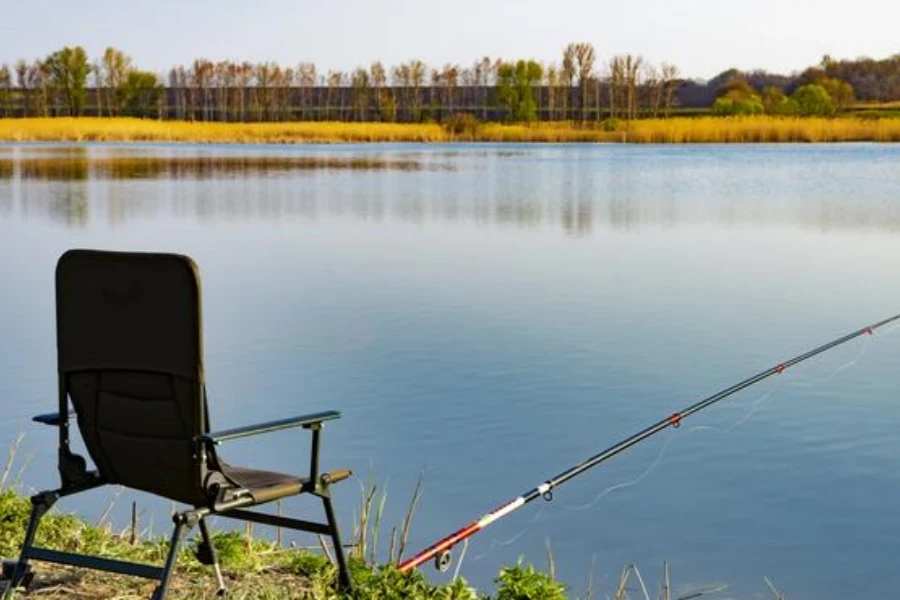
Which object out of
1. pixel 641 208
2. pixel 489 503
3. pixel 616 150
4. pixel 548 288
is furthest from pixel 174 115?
pixel 489 503

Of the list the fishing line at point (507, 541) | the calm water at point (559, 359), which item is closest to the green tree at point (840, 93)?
the calm water at point (559, 359)

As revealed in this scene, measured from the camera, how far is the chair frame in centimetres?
349

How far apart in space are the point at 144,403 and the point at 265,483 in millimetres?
404

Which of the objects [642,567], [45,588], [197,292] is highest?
[197,292]

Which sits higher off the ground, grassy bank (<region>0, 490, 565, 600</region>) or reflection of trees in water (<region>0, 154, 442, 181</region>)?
reflection of trees in water (<region>0, 154, 442, 181</region>)

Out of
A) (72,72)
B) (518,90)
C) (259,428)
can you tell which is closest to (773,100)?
(518,90)

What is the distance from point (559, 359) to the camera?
31.3 feet

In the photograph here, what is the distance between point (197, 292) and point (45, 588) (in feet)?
3.57

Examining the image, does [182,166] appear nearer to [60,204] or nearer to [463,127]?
[60,204]

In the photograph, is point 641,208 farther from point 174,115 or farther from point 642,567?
point 174,115

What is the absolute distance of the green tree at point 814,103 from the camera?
7281 centimetres

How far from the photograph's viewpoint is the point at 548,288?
13.6 m

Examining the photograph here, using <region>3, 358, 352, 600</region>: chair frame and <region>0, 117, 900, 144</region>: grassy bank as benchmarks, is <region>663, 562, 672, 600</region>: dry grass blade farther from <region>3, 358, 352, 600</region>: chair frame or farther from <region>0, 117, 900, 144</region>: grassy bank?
<region>0, 117, 900, 144</region>: grassy bank

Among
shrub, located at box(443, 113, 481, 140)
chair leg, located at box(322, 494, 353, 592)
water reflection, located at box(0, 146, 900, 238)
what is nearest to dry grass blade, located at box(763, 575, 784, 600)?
chair leg, located at box(322, 494, 353, 592)
